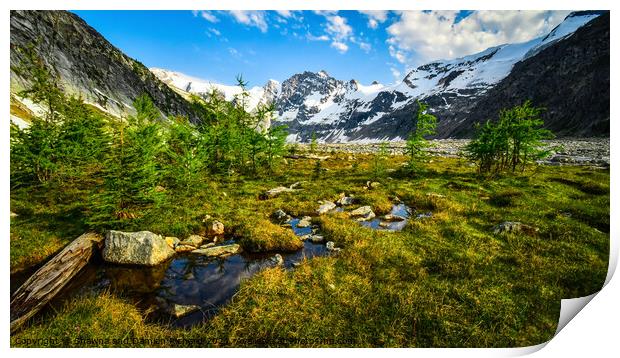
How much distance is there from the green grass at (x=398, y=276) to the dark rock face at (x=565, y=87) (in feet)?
282

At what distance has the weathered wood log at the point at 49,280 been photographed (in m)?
5.71

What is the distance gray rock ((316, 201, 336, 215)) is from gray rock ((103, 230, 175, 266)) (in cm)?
636

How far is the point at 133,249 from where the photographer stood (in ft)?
25.3

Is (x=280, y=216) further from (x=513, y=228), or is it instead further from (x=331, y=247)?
(x=513, y=228)

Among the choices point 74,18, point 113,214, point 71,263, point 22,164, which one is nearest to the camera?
point 71,263

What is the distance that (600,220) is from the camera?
32.3ft

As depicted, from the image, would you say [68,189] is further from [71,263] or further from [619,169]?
[619,169]

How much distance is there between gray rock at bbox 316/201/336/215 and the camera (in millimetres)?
12301

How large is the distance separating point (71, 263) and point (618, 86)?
609 inches

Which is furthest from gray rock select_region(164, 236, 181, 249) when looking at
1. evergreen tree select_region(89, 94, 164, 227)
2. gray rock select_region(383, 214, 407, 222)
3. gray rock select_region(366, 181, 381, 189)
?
gray rock select_region(366, 181, 381, 189)

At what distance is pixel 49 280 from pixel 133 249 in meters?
1.76

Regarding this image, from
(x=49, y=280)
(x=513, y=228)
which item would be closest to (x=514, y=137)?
(x=513, y=228)

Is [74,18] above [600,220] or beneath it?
above
